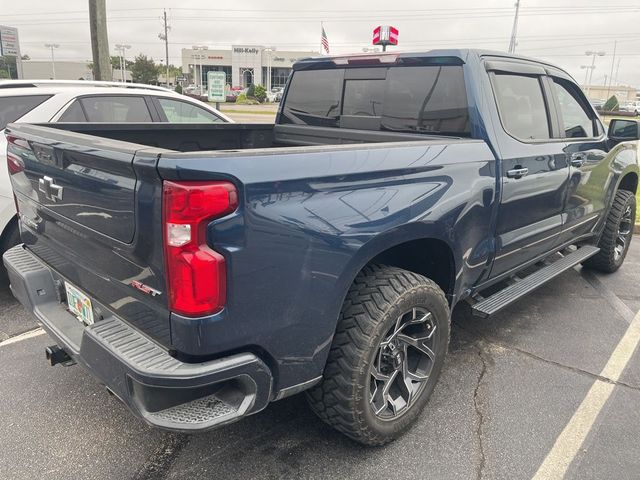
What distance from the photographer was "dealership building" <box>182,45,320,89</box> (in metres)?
83.2

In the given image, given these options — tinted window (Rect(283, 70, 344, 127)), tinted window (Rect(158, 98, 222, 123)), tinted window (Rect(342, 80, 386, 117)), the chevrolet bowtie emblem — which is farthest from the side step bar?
tinted window (Rect(158, 98, 222, 123))

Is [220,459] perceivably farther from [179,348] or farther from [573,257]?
[573,257]

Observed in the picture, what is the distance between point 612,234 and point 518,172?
2.57 m

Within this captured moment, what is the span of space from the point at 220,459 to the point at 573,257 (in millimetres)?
3380

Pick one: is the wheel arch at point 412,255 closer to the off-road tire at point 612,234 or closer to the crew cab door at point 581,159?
the crew cab door at point 581,159

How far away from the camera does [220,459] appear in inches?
98.9

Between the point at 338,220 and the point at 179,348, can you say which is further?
the point at 338,220

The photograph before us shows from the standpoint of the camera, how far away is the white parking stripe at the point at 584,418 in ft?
8.27

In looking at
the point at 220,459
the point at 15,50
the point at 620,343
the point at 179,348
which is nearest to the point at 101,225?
the point at 179,348

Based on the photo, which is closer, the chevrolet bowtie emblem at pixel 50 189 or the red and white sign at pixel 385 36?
the chevrolet bowtie emblem at pixel 50 189

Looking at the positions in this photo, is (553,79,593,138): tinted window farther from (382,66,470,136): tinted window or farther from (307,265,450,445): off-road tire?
(307,265,450,445): off-road tire

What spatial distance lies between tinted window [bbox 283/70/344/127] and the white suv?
1866mm

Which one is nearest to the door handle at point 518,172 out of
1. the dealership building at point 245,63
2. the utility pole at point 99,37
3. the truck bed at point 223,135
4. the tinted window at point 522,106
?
the tinted window at point 522,106

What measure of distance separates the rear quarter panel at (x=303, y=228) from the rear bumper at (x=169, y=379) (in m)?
0.09
